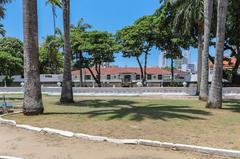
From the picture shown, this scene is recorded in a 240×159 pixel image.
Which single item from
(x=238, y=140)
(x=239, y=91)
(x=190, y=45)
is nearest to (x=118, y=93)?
(x=239, y=91)

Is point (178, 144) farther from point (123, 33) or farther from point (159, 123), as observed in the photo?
point (123, 33)

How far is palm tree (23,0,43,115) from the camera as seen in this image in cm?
1705

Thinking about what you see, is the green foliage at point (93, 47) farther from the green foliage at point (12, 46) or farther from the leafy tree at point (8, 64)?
the green foliage at point (12, 46)

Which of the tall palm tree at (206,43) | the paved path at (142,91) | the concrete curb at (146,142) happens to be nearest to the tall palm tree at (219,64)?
the tall palm tree at (206,43)

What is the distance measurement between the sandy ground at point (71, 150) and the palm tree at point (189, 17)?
2139cm

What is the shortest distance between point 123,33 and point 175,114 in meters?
40.3

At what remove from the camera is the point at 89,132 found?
12930 mm

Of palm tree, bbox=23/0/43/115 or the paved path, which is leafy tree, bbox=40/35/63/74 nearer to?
the paved path

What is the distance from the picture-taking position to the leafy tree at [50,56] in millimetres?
61750

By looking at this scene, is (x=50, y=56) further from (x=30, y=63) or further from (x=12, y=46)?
(x=30, y=63)

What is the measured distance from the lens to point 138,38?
54.2m

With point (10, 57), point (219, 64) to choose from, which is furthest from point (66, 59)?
point (10, 57)

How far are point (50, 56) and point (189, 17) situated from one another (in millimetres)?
38008

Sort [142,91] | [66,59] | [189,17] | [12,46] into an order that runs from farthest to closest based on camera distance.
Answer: [12,46] → [142,91] → [189,17] → [66,59]
